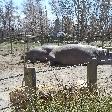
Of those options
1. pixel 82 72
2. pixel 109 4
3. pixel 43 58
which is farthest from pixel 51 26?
pixel 82 72

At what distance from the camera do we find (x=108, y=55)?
14.6 metres

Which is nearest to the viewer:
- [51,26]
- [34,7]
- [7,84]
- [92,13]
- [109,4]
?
[7,84]

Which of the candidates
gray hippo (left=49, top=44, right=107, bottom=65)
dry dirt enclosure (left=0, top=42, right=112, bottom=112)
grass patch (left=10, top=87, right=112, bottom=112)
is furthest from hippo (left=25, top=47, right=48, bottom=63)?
grass patch (left=10, top=87, right=112, bottom=112)

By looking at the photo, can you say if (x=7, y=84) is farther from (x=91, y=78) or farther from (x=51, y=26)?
(x=51, y=26)

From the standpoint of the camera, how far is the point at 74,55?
15.1 meters

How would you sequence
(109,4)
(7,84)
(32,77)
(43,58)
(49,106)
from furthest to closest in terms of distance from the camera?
(109,4)
(43,58)
(7,84)
(32,77)
(49,106)

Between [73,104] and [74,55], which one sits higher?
[73,104]

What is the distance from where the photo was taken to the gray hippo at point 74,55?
15.0 meters

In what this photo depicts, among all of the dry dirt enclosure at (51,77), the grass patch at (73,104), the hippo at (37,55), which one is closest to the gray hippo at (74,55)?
the hippo at (37,55)

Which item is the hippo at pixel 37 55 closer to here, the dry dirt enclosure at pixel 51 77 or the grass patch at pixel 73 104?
the dry dirt enclosure at pixel 51 77

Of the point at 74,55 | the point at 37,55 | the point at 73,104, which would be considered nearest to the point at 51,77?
the point at 73,104

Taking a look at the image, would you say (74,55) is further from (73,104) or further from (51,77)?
(73,104)

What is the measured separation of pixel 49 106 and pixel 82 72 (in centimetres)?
675

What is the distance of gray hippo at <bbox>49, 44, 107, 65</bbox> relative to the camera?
1496 centimetres
